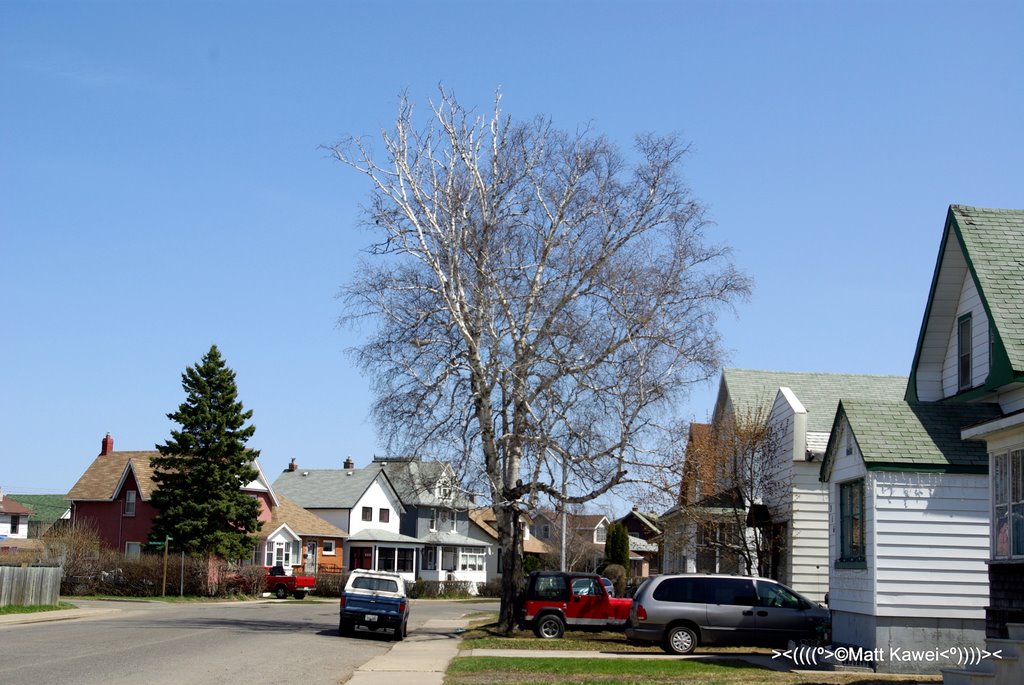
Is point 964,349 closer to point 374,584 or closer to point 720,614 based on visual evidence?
point 720,614

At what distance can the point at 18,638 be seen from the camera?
80.8 ft

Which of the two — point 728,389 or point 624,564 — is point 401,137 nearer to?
point 728,389

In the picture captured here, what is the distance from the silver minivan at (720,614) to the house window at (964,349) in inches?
230

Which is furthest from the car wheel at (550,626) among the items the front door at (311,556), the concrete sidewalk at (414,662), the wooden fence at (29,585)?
the front door at (311,556)

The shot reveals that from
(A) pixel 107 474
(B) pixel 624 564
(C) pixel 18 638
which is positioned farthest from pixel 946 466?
(A) pixel 107 474

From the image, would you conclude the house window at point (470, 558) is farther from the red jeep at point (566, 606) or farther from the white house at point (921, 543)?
the white house at point (921, 543)

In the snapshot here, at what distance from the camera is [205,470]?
172 feet

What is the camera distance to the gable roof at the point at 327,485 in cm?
7475

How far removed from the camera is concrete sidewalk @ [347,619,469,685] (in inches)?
721

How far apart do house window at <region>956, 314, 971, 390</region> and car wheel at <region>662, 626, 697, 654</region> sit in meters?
7.53

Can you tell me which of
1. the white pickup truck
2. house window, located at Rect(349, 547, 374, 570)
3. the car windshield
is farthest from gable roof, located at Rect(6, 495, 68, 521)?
the white pickup truck

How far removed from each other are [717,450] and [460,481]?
27.7 ft

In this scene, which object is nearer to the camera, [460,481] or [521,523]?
[460,481]

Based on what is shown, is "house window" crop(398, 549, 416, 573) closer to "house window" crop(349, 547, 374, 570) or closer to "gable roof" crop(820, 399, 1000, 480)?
"house window" crop(349, 547, 374, 570)
